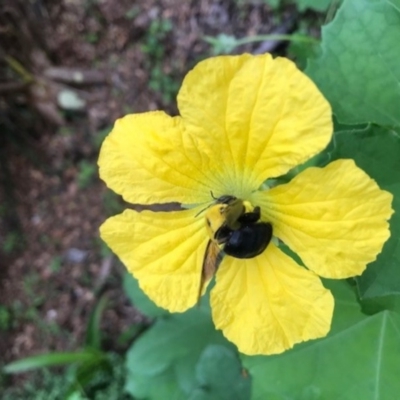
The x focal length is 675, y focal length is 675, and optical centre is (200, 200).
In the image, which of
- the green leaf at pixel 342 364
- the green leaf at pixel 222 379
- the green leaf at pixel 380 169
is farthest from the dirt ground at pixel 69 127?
the green leaf at pixel 380 169

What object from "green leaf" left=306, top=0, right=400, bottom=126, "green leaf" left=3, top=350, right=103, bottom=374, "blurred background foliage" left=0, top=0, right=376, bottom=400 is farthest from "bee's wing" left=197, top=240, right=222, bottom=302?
"green leaf" left=3, top=350, right=103, bottom=374

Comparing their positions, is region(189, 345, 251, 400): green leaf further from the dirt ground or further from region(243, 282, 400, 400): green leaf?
the dirt ground

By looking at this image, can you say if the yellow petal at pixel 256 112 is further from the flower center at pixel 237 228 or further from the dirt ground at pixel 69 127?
the dirt ground at pixel 69 127

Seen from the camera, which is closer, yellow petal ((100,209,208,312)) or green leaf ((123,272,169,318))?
yellow petal ((100,209,208,312))

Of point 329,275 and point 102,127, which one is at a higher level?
point 329,275

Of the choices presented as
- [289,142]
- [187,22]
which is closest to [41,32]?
[187,22]

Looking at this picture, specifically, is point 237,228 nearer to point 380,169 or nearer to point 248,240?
point 248,240

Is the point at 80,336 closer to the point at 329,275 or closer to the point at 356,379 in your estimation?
the point at 356,379

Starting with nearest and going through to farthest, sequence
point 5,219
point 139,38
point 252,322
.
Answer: point 252,322 → point 139,38 → point 5,219
